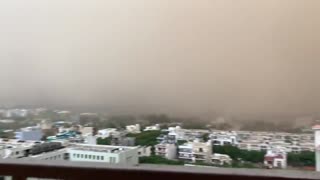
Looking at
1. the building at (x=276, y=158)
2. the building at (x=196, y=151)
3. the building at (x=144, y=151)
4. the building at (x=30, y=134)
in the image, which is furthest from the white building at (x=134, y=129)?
the building at (x=276, y=158)

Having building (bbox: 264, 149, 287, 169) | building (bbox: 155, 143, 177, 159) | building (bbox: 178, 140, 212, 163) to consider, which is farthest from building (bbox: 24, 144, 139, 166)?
building (bbox: 264, 149, 287, 169)

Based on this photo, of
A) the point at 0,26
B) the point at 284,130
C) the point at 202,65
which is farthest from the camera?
the point at 0,26

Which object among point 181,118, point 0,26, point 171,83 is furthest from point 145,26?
point 0,26

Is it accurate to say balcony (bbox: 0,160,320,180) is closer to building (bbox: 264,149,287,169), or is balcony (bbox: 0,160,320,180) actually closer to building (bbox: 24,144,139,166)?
building (bbox: 24,144,139,166)

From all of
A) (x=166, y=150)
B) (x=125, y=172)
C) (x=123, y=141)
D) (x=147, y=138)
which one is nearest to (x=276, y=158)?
(x=166, y=150)

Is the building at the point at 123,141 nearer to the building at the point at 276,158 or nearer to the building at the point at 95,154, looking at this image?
the building at the point at 95,154

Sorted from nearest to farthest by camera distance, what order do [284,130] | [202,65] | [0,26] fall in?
1. [284,130]
2. [202,65]
3. [0,26]

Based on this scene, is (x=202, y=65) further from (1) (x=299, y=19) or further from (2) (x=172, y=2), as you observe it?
(1) (x=299, y=19)
